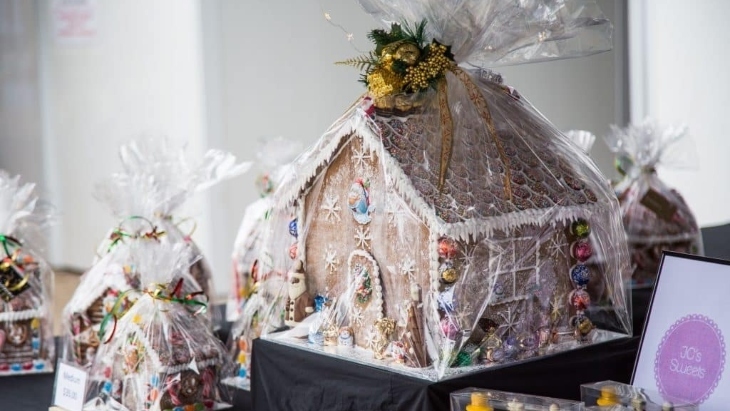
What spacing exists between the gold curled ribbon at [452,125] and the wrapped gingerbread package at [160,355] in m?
0.77

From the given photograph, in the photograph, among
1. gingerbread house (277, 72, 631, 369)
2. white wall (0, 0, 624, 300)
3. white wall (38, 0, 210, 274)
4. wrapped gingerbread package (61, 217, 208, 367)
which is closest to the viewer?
gingerbread house (277, 72, 631, 369)

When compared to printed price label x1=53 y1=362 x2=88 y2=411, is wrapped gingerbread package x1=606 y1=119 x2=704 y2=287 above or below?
above

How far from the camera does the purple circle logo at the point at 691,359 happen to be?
5.87ft

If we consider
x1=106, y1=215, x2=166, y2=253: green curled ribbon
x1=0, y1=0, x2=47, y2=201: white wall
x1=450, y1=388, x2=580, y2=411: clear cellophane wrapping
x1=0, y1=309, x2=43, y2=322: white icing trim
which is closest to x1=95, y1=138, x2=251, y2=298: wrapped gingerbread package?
x1=106, y1=215, x2=166, y2=253: green curled ribbon

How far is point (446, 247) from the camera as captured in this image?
1.87m

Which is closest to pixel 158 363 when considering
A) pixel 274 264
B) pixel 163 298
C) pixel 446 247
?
pixel 163 298

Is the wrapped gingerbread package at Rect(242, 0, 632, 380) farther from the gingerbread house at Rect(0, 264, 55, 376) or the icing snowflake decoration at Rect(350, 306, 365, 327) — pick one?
the gingerbread house at Rect(0, 264, 55, 376)

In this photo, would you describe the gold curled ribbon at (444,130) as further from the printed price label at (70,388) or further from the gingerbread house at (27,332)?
the gingerbread house at (27,332)

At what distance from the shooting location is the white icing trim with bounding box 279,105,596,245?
6.16 ft

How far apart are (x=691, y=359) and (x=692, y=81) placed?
2331 mm

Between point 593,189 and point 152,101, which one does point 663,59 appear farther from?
point 152,101

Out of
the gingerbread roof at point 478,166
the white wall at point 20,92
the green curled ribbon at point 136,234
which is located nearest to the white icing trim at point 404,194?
the gingerbread roof at point 478,166

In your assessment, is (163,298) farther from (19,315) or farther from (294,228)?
(19,315)

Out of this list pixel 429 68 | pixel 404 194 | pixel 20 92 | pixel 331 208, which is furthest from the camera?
pixel 20 92
